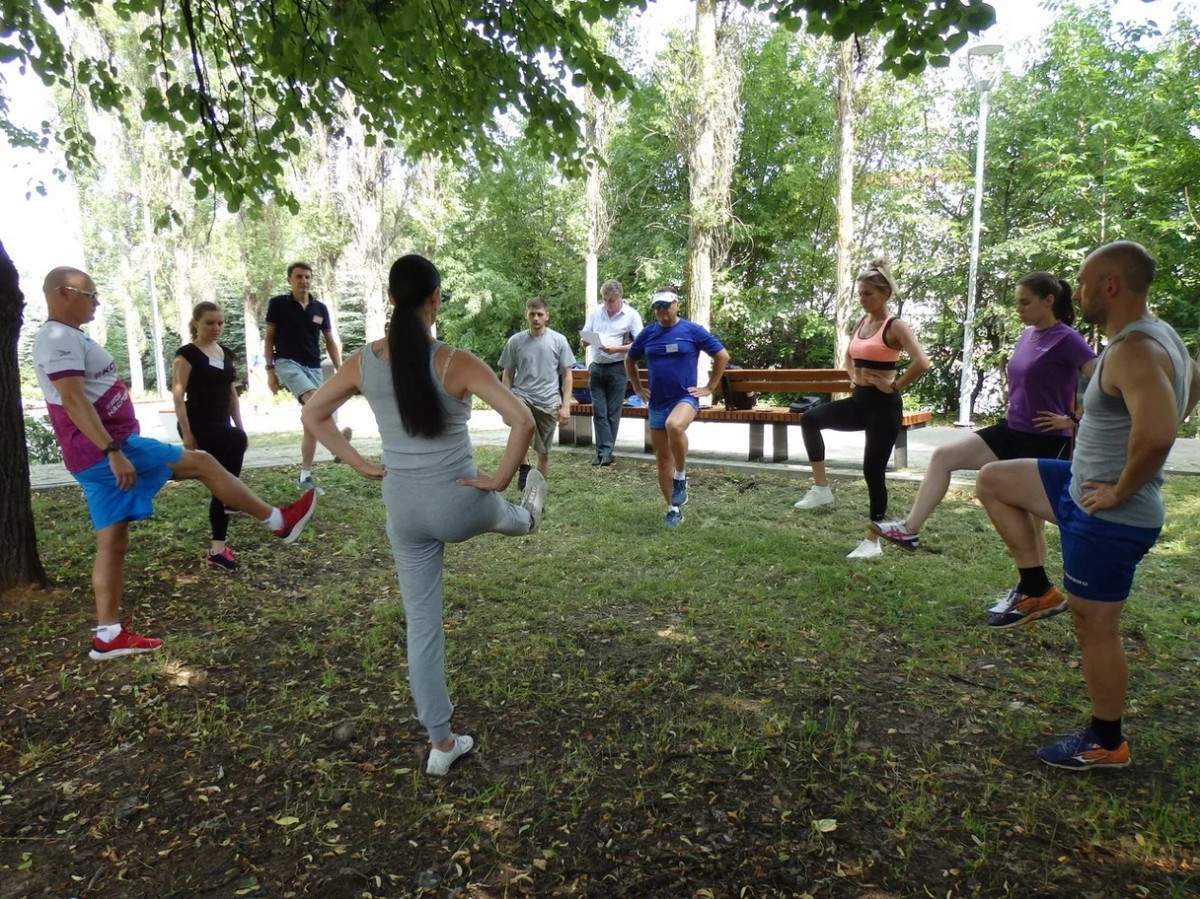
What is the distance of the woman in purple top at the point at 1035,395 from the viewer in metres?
4.25

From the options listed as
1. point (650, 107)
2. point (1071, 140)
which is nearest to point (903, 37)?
point (1071, 140)

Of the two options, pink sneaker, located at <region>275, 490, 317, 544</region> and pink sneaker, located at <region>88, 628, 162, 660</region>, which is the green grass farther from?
pink sneaker, located at <region>275, 490, 317, 544</region>

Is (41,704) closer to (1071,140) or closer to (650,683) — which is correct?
(650,683)

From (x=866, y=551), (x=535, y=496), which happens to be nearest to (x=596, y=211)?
(x=866, y=551)

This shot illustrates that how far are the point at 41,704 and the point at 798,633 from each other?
362 cm

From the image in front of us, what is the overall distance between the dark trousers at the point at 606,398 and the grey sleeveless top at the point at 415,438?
20.8 ft

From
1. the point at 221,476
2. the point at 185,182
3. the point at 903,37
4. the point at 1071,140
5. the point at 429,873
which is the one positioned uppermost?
the point at 185,182

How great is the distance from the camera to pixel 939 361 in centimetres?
1684

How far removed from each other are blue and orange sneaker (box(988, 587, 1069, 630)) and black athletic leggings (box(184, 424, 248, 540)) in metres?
4.66

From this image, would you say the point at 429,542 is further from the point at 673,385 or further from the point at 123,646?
the point at 673,385

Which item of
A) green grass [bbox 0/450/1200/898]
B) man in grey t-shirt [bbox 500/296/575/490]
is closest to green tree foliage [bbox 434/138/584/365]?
man in grey t-shirt [bbox 500/296/575/490]

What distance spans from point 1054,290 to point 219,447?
526 centimetres

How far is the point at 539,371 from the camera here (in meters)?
7.26

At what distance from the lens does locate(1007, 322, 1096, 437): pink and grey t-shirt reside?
4.27 metres
